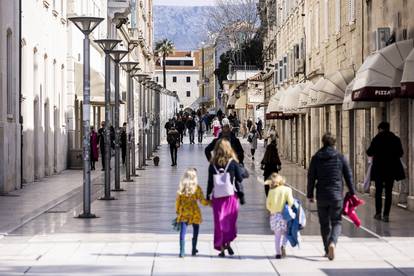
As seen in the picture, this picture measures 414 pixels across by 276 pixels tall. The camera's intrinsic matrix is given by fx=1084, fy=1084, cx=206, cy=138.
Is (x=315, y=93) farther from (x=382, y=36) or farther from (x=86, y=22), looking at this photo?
(x=86, y=22)

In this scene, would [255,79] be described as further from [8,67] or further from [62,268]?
[62,268]

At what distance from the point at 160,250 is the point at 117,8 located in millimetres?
51623

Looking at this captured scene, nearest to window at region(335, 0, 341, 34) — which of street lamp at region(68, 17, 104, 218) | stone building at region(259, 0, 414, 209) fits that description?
stone building at region(259, 0, 414, 209)

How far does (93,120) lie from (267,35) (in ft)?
86.2

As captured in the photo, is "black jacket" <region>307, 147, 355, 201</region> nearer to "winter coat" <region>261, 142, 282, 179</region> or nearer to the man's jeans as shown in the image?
the man's jeans

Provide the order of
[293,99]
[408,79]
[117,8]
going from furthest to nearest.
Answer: [117,8]
[293,99]
[408,79]

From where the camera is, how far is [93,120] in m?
56.2

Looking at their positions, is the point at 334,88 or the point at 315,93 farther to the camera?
the point at 315,93

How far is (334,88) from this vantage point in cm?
3153

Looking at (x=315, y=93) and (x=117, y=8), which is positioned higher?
(x=117, y=8)

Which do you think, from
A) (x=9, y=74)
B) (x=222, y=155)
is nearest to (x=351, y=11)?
(x=9, y=74)

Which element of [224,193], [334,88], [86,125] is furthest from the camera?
[334,88]

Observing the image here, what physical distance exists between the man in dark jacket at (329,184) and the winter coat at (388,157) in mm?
5539

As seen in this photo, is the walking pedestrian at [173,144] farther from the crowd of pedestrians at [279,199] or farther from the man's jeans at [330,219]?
the man's jeans at [330,219]
